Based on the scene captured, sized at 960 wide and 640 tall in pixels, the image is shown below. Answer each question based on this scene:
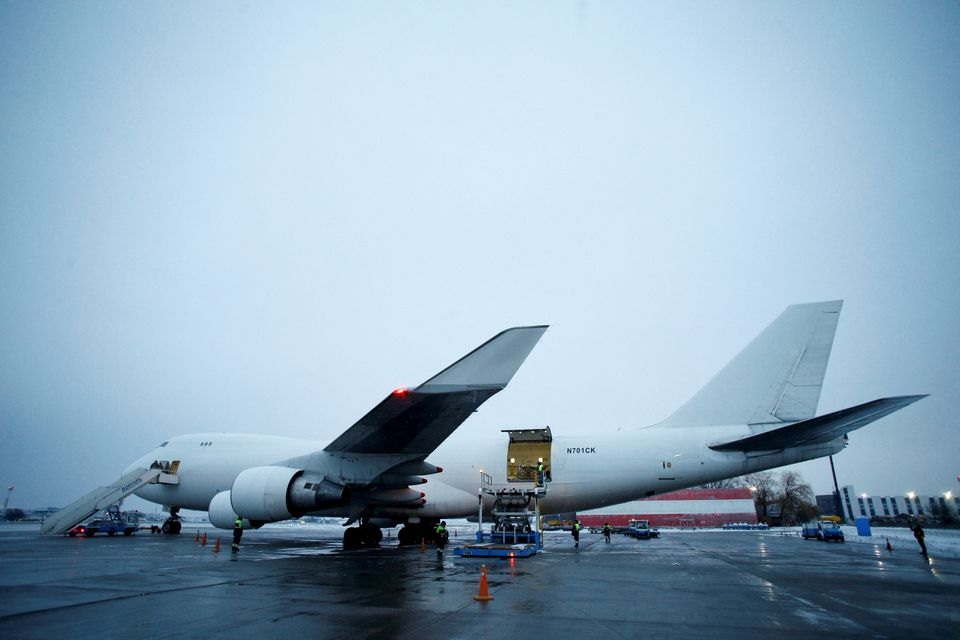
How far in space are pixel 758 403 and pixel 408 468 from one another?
11.6m

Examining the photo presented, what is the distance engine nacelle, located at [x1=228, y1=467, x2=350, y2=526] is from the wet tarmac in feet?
7.89

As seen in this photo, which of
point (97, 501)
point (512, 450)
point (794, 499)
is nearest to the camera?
point (512, 450)

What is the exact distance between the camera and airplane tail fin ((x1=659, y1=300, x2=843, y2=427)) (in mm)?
15820

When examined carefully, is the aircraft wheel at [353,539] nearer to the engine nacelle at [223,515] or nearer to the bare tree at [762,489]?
the engine nacelle at [223,515]

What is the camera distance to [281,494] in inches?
577

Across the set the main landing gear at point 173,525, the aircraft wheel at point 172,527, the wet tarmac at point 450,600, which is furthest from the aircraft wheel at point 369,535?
the aircraft wheel at point 172,527

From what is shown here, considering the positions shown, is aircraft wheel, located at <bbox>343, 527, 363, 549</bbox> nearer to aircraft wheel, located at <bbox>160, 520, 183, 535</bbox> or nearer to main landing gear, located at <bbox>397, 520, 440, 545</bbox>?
main landing gear, located at <bbox>397, 520, 440, 545</bbox>

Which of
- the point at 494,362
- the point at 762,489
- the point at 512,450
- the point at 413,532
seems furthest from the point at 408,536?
the point at 762,489

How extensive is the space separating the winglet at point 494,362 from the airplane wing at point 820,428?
24.4 ft

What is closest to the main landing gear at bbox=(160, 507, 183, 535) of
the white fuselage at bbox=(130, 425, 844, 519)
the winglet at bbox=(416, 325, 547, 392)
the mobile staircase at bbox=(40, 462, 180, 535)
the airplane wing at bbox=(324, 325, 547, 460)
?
the mobile staircase at bbox=(40, 462, 180, 535)

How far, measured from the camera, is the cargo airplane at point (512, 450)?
43.3 feet

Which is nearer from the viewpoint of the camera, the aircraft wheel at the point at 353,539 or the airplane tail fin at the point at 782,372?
the airplane tail fin at the point at 782,372

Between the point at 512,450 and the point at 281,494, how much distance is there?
826 centimetres

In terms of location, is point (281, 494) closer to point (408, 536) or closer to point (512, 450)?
point (408, 536)
